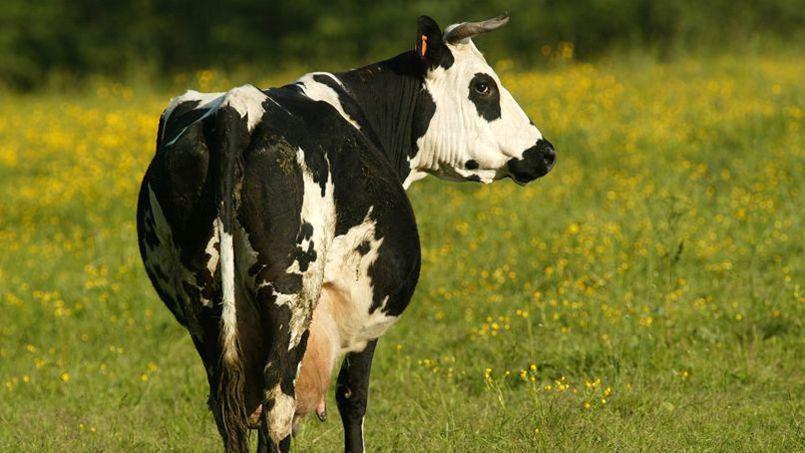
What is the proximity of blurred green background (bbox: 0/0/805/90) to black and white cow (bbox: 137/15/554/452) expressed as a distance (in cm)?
1254

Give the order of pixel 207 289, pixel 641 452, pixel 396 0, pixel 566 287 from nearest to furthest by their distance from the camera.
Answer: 1. pixel 207 289
2. pixel 641 452
3. pixel 566 287
4. pixel 396 0

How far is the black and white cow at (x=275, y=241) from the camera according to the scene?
393cm

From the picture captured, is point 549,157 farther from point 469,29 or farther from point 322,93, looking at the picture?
point 322,93

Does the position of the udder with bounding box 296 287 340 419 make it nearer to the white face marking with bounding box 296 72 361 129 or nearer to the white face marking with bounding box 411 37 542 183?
the white face marking with bounding box 296 72 361 129

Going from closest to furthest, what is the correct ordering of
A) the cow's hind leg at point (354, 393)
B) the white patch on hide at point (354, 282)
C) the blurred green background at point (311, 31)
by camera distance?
the white patch on hide at point (354, 282) → the cow's hind leg at point (354, 393) → the blurred green background at point (311, 31)

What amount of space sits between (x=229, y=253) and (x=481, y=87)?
5.43 ft

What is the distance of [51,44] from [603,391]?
21555mm

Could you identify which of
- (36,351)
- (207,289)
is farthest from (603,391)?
(36,351)

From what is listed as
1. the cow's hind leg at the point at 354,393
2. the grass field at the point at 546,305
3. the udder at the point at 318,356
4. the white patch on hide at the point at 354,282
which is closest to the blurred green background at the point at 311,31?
the grass field at the point at 546,305

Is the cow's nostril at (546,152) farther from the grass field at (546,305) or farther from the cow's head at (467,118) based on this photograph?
the grass field at (546,305)

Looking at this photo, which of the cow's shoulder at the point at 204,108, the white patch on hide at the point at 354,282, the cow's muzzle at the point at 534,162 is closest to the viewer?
the cow's shoulder at the point at 204,108

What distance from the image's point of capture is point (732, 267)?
316 inches

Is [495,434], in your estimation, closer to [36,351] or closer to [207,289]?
[207,289]

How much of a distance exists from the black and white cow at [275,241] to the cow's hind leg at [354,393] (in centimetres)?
2
